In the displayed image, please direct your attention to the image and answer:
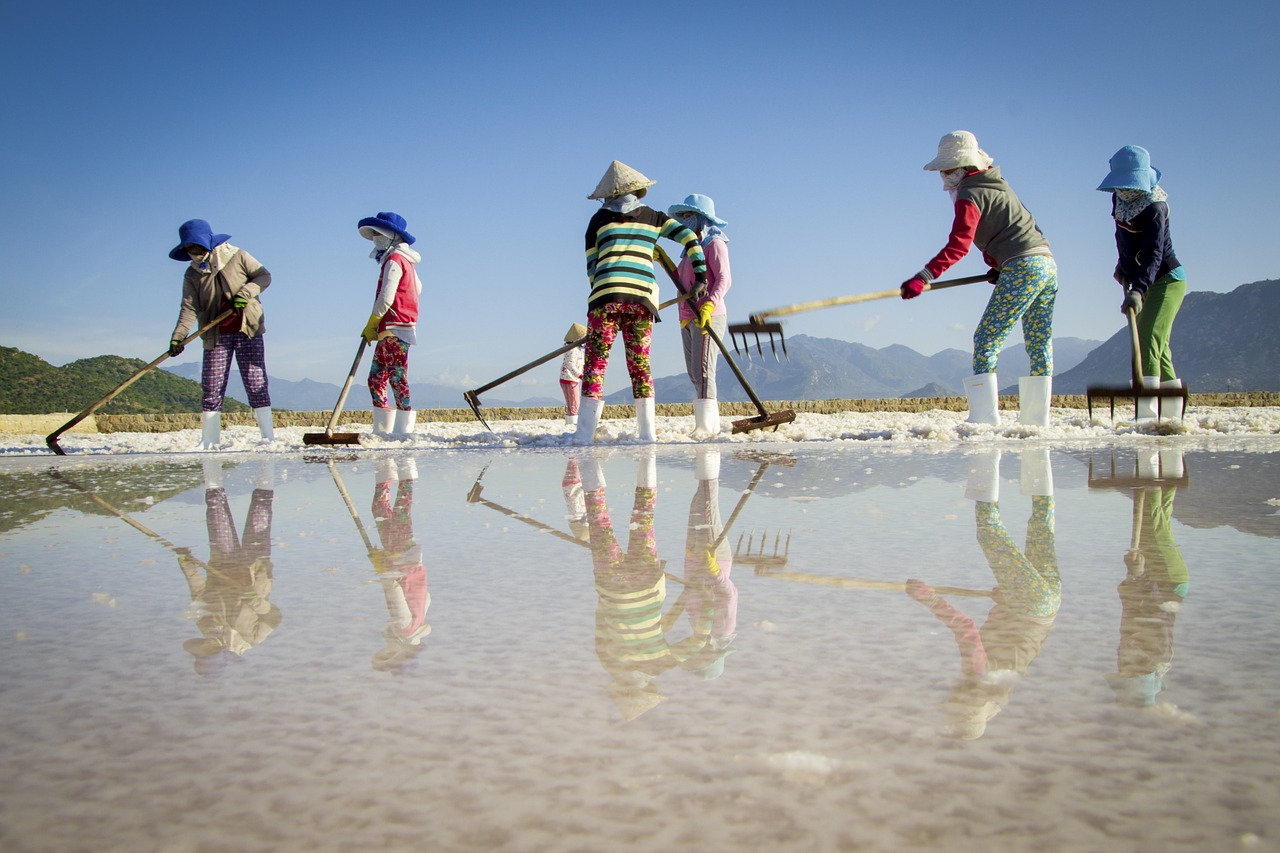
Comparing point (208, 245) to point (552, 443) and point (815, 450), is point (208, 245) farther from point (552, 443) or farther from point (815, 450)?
point (815, 450)

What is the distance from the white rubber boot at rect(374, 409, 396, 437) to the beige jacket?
139cm

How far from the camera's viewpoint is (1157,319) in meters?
7.06

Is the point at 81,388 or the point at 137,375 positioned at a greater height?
the point at 81,388

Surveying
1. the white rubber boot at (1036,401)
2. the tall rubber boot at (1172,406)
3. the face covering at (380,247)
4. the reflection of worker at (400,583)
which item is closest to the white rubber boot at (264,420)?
the face covering at (380,247)

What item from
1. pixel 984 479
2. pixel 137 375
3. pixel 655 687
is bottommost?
pixel 655 687

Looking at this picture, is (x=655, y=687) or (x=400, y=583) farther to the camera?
(x=400, y=583)

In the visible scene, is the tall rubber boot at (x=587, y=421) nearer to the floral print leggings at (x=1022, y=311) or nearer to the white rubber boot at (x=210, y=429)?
the floral print leggings at (x=1022, y=311)

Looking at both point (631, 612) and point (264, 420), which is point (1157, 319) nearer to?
point (631, 612)

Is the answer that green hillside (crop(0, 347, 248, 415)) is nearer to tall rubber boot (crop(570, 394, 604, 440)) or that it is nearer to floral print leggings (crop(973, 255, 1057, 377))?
tall rubber boot (crop(570, 394, 604, 440))

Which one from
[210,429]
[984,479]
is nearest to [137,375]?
[210,429]

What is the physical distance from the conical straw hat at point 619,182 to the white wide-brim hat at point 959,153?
219 centimetres

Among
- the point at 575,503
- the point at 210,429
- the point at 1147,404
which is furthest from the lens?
the point at 210,429

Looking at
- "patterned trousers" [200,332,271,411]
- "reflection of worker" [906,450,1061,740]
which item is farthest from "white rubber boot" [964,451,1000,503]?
"patterned trousers" [200,332,271,411]

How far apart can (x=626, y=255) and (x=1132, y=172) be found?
4.03 m
